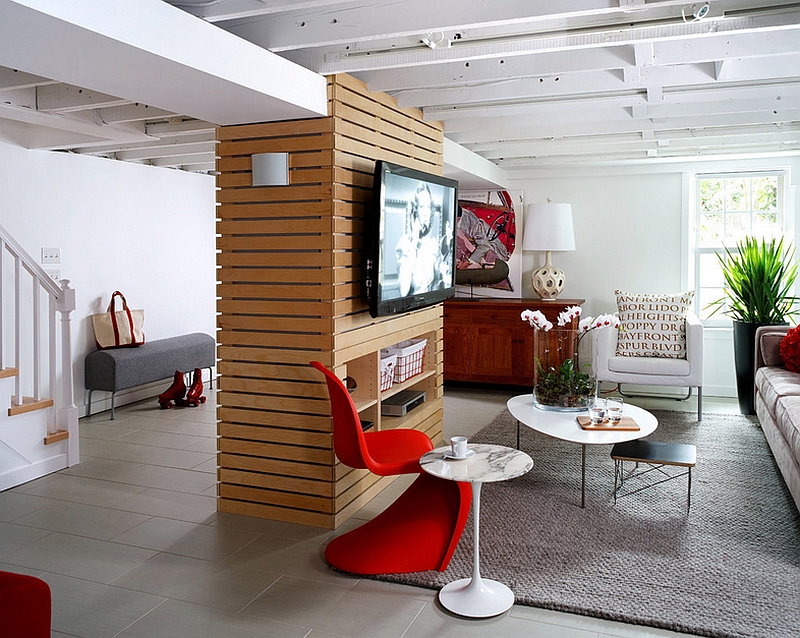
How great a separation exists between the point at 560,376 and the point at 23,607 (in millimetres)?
3010

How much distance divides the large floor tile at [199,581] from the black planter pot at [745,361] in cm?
440

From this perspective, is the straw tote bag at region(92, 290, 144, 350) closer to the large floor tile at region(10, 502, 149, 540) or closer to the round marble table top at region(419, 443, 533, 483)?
the large floor tile at region(10, 502, 149, 540)

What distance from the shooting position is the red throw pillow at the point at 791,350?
195 inches

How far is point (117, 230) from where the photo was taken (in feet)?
20.0

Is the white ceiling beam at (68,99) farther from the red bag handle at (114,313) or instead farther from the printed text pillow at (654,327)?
the printed text pillow at (654,327)

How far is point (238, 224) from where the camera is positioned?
363cm

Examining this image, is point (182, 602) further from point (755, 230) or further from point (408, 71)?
point (755, 230)

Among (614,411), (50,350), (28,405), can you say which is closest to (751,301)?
(614,411)

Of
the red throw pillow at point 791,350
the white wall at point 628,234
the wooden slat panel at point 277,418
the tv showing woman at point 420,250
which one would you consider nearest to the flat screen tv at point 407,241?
the tv showing woman at point 420,250

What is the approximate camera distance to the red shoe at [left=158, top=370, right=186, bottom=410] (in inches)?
239

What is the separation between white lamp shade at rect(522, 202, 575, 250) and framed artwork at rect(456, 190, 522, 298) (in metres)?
0.48

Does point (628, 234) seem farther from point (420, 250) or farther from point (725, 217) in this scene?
point (420, 250)

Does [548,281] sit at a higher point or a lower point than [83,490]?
higher

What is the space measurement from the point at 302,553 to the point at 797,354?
145 inches
